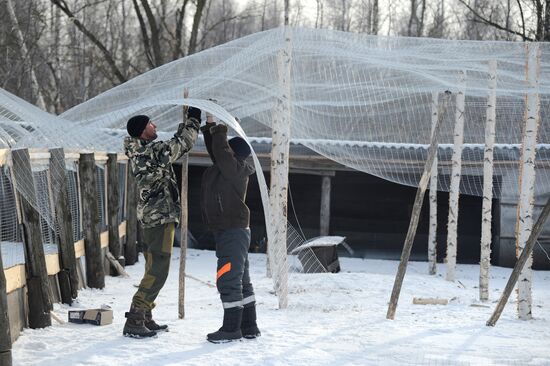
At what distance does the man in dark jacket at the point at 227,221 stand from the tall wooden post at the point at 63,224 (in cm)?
238

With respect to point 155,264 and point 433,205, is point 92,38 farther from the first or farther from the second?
point 155,264

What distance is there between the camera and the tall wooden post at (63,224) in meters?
8.30

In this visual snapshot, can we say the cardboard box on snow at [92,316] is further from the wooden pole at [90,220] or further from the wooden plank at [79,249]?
the wooden pole at [90,220]

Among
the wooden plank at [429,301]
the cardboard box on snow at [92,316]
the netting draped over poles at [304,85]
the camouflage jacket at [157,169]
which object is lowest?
the wooden plank at [429,301]

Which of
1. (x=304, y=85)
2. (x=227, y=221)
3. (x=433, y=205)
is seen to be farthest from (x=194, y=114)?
(x=433, y=205)

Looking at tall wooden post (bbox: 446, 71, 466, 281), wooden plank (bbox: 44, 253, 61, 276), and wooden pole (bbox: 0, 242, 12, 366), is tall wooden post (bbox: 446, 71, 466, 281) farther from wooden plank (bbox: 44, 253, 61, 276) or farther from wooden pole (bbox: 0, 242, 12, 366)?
wooden pole (bbox: 0, 242, 12, 366)

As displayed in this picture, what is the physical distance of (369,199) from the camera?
60.8ft

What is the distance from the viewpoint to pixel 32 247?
23.0 ft

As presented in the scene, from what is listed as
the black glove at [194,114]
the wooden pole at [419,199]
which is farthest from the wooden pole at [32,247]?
the wooden pole at [419,199]

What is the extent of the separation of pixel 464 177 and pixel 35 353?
1187cm

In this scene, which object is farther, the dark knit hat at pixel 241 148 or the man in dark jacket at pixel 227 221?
the dark knit hat at pixel 241 148

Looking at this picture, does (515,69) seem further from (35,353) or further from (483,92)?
(35,353)

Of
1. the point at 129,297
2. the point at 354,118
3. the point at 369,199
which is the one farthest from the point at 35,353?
the point at 369,199

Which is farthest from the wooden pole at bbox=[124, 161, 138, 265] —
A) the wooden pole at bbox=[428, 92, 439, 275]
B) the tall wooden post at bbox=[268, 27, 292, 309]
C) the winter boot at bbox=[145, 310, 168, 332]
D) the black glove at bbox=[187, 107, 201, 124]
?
the black glove at bbox=[187, 107, 201, 124]
